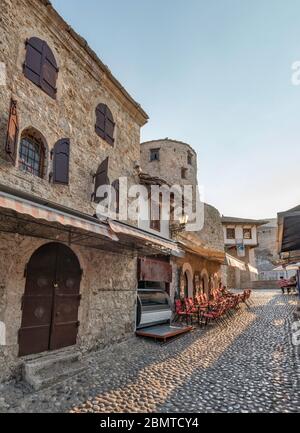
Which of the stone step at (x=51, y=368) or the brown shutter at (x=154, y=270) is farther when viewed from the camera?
the brown shutter at (x=154, y=270)

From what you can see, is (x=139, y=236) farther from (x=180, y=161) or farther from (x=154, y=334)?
(x=180, y=161)

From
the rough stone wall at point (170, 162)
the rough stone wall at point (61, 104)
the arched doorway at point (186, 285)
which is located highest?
the rough stone wall at point (170, 162)

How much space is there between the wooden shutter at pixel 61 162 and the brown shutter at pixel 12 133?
3.92ft

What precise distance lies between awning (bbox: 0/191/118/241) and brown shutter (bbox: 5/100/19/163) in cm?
179

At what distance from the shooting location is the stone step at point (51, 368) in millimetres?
5105

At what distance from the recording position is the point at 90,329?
7309 mm

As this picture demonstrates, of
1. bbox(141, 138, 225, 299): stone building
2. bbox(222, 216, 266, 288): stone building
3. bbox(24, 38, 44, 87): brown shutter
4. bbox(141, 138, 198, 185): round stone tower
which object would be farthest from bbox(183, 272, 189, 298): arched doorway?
bbox(222, 216, 266, 288): stone building

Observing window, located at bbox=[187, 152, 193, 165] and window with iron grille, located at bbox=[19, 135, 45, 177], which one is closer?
window with iron grille, located at bbox=[19, 135, 45, 177]

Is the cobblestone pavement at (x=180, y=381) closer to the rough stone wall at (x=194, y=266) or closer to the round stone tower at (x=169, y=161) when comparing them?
the rough stone wall at (x=194, y=266)

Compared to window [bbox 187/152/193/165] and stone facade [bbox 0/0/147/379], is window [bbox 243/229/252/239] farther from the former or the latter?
stone facade [bbox 0/0/147/379]

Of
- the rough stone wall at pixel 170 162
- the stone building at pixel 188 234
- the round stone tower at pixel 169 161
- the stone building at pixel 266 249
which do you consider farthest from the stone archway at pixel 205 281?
the stone building at pixel 266 249

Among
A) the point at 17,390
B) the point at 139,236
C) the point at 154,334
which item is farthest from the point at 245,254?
the point at 17,390

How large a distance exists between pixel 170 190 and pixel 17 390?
35.7ft

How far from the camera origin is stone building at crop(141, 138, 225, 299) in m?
13.5
